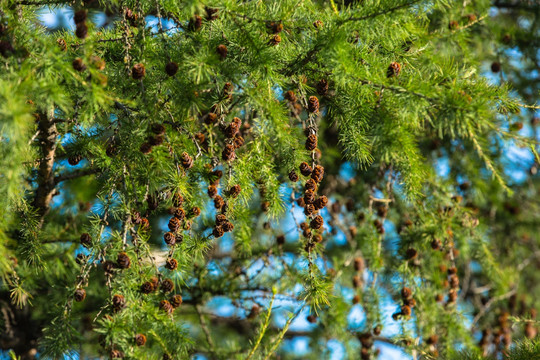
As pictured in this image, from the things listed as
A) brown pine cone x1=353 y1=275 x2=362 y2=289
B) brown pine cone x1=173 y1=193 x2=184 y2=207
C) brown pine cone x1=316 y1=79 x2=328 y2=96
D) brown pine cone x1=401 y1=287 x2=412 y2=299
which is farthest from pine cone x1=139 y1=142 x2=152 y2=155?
brown pine cone x1=353 y1=275 x2=362 y2=289

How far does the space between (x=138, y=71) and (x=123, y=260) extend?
44cm

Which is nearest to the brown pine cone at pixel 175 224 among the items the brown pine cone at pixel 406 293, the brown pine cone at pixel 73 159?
the brown pine cone at pixel 73 159

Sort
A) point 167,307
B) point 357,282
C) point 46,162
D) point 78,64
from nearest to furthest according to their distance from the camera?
point 78,64 < point 167,307 < point 46,162 < point 357,282

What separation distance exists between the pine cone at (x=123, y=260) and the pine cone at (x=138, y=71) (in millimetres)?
411

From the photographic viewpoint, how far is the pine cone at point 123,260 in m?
1.19

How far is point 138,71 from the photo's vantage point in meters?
1.17

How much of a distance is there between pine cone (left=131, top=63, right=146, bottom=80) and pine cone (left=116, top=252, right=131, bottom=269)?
41 centimetres

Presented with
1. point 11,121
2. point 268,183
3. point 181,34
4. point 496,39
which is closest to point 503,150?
point 496,39

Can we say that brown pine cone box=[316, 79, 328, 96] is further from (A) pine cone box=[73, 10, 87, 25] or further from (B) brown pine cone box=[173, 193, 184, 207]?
(A) pine cone box=[73, 10, 87, 25]

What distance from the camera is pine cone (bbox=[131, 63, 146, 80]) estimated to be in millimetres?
1172

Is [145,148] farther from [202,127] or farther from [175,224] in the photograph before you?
[202,127]

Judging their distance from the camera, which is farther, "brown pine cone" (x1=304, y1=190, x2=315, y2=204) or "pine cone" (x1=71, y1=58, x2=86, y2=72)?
"brown pine cone" (x1=304, y1=190, x2=315, y2=204)

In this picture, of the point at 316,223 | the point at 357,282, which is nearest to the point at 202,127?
the point at 316,223

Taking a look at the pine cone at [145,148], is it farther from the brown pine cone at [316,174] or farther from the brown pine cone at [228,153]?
the brown pine cone at [316,174]
